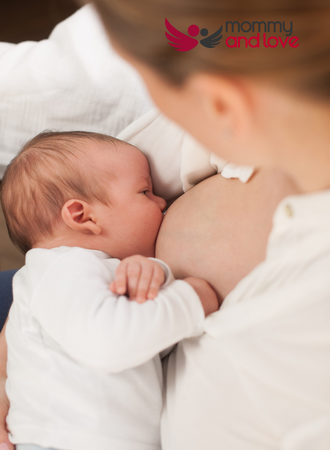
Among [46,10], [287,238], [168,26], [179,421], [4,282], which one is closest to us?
[168,26]

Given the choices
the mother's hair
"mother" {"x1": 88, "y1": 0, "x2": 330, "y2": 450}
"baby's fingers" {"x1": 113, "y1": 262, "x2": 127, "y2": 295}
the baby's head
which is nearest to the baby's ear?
the baby's head

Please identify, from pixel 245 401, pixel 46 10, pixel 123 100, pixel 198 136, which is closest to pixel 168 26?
pixel 198 136

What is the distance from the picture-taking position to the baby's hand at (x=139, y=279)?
679mm

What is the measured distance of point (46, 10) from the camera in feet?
7.97

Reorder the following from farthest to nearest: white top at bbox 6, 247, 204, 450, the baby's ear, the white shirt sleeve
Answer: the white shirt sleeve
the baby's ear
white top at bbox 6, 247, 204, 450

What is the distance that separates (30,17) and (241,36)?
8.06 feet

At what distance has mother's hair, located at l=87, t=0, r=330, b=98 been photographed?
38 cm

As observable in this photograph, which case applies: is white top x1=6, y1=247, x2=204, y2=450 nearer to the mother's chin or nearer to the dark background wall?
the mother's chin

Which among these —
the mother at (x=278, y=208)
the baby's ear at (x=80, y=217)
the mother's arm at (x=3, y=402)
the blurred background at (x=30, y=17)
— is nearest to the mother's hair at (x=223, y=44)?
the mother at (x=278, y=208)

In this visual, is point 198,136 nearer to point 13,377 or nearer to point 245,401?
point 245,401

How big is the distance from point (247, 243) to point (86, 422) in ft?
1.41

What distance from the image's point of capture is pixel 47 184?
917 millimetres

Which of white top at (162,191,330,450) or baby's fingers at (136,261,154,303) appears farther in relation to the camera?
baby's fingers at (136,261,154,303)

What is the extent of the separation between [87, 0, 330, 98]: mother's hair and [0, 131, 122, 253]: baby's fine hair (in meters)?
0.49
